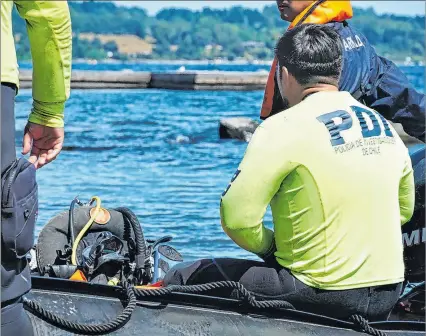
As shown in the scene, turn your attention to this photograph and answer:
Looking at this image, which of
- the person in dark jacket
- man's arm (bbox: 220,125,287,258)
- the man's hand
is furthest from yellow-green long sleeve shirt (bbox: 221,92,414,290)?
the person in dark jacket

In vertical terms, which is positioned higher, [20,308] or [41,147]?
[41,147]

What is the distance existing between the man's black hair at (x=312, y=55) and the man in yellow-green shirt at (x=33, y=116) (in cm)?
97

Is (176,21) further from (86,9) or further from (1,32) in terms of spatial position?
(1,32)

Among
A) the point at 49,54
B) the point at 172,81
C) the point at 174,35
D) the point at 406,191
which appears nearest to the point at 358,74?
the point at 406,191

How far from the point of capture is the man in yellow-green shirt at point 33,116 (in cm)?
301

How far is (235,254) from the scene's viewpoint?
29.4ft

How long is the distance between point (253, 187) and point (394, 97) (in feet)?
7.38

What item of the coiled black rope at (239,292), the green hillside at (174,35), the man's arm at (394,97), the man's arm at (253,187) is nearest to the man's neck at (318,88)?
the man's arm at (253,187)

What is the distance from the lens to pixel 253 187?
12.2 feet

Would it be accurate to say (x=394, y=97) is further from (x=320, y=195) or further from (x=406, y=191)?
(x=320, y=195)

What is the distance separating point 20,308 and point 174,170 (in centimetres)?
1277

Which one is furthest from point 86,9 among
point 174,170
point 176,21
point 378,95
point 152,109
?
point 378,95

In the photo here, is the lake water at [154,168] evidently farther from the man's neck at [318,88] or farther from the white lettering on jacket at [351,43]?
the man's neck at [318,88]

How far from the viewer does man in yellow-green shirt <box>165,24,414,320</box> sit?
372 centimetres
